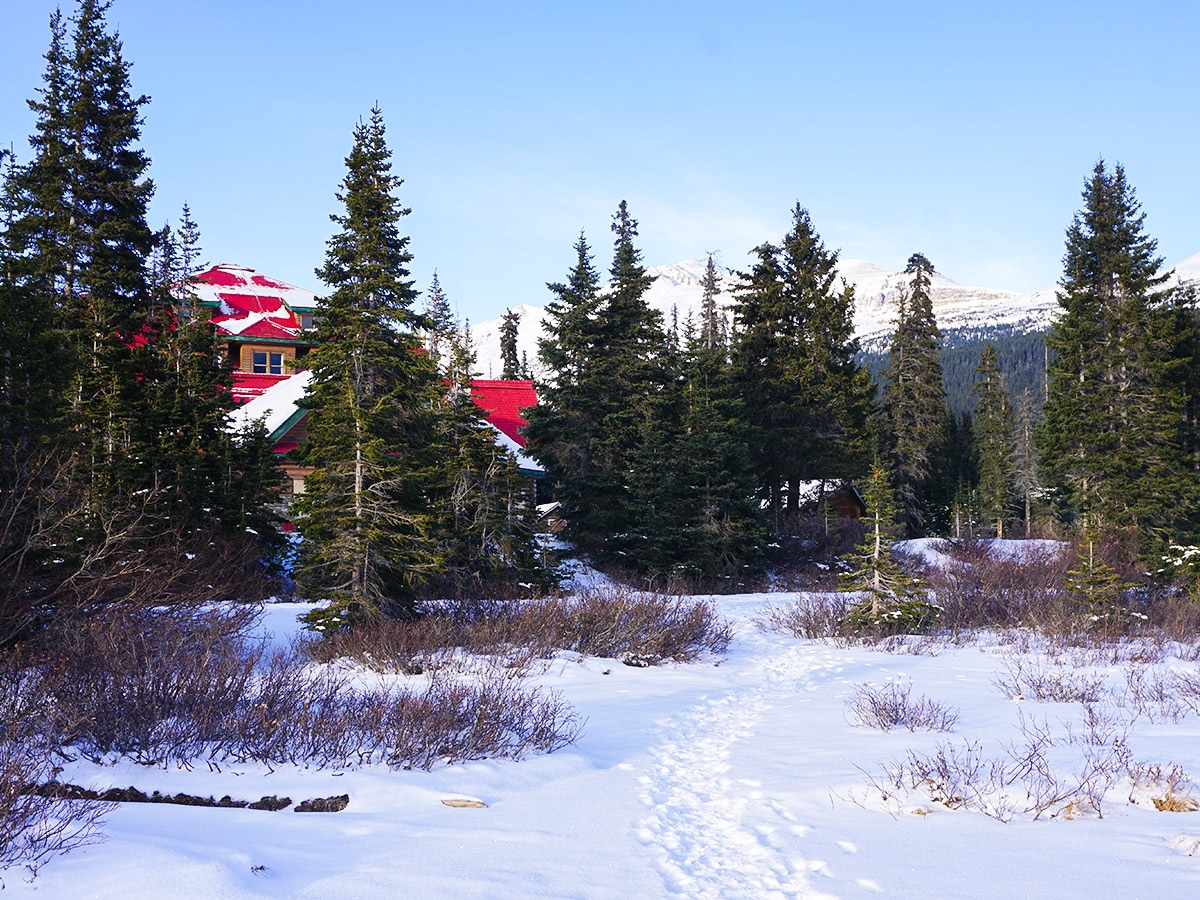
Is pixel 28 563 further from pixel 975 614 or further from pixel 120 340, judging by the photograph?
pixel 975 614

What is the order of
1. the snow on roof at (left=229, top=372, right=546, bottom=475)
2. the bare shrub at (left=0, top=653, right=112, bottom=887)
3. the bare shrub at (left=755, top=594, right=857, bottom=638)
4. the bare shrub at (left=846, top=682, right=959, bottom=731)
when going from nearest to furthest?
the bare shrub at (left=0, top=653, right=112, bottom=887)
the bare shrub at (left=846, top=682, right=959, bottom=731)
the bare shrub at (left=755, top=594, right=857, bottom=638)
the snow on roof at (left=229, top=372, right=546, bottom=475)

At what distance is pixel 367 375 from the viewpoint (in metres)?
14.9

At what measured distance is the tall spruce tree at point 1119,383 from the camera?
1058 inches

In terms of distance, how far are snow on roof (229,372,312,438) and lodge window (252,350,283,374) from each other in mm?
6973

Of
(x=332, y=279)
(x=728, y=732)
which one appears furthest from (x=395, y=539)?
(x=728, y=732)

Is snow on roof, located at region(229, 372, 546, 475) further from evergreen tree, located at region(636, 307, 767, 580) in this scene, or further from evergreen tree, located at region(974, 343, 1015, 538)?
evergreen tree, located at region(974, 343, 1015, 538)

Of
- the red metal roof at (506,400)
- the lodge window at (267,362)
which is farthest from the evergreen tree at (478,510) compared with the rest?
the lodge window at (267,362)

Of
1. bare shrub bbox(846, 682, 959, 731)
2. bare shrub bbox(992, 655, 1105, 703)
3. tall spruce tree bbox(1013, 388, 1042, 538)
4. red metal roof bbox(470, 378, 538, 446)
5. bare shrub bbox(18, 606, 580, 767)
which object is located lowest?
bare shrub bbox(992, 655, 1105, 703)

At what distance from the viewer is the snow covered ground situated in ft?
13.4

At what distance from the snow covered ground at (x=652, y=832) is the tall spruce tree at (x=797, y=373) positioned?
73.4ft

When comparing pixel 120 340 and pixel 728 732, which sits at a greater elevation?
pixel 120 340

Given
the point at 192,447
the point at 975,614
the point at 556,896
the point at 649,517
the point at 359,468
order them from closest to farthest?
the point at 556,896, the point at 359,468, the point at 975,614, the point at 192,447, the point at 649,517

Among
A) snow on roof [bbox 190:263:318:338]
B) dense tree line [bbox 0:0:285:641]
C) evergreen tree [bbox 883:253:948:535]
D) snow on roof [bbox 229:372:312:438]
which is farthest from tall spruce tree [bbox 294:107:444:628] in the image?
evergreen tree [bbox 883:253:948:535]

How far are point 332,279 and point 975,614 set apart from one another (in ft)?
51.2
